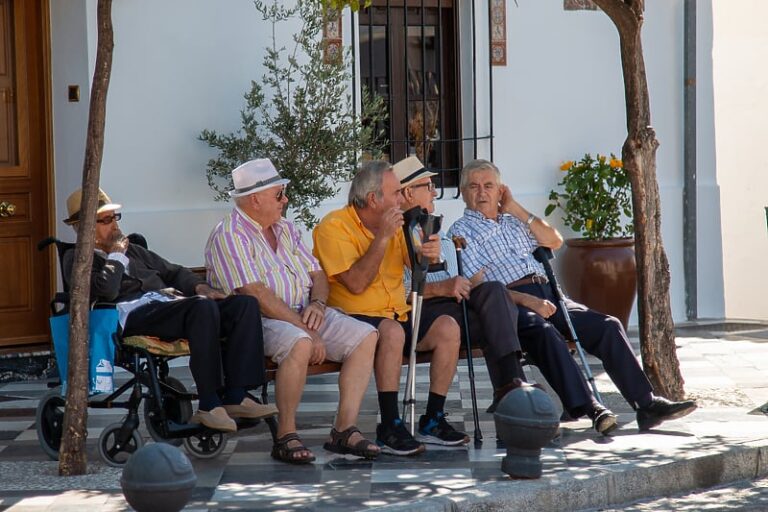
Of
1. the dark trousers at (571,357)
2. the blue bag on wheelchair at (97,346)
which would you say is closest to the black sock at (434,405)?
the dark trousers at (571,357)

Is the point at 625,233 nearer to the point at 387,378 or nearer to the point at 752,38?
the point at 752,38

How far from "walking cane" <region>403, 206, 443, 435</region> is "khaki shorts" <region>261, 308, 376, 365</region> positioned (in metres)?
0.27

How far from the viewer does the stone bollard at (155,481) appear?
416 centimetres

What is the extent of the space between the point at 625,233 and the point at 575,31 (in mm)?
1767

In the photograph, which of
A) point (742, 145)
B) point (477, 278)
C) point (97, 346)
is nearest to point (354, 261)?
point (477, 278)

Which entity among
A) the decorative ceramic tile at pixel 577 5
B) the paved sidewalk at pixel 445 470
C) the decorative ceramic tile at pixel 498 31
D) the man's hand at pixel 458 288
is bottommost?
the paved sidewalk at pixel 445 470

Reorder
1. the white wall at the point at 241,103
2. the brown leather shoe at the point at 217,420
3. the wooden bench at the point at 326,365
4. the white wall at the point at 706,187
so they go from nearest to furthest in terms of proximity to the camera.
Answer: the brown leather shoe at the point at 217,420 → the wooden bench at the point at 326,365 → the white wall at the point at 241,103 → the white wall at the point at 706,187

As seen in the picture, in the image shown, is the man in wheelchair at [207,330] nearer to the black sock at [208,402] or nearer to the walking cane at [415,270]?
the black sock at [208,402]

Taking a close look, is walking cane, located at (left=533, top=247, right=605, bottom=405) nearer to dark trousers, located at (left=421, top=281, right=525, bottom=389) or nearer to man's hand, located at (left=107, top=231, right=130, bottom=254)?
dark trousers, located at (left=421, top=281, right=525, bottom=389)

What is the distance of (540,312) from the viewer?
23.5ft

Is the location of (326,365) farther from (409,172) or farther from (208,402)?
(409,172)

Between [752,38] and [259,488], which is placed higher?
[752,38]

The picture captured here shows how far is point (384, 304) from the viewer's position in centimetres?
688

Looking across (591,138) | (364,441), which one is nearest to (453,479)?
(364,441)
